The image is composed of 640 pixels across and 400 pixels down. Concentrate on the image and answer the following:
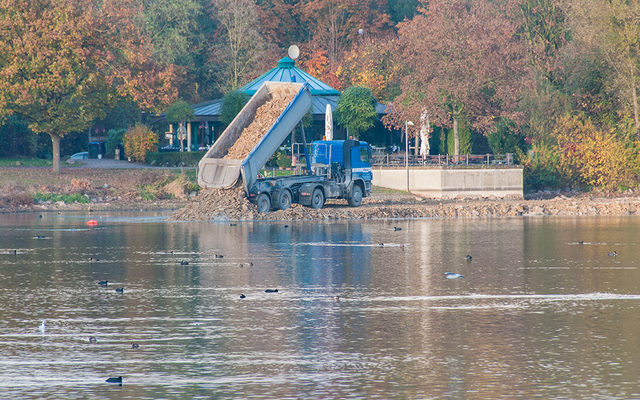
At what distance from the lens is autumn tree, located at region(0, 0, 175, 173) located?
48.8 meters

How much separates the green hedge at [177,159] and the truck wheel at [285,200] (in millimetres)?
20007

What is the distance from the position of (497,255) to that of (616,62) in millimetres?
32064

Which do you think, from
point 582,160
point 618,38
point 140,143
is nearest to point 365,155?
point 582,160

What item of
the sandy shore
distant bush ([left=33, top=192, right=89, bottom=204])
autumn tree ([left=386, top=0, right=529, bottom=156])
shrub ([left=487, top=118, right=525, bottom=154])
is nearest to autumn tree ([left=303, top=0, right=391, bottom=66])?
autumn tree ([left=386, top=0, right=529, bottom=156])

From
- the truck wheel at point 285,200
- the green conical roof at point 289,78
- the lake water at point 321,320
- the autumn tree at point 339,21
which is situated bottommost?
the lake water at point 321,320

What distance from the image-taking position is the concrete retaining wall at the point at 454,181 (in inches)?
1943

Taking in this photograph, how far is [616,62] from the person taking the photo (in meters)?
52.2

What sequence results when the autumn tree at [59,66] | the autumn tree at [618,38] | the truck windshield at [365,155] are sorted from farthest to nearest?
the autumn tree at [618,38]
the autumn tree at [59,66]
the truck windshield at [365,155]

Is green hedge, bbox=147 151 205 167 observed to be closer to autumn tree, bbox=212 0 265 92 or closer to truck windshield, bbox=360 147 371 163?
truck windshield, bbox=360 147 371 163

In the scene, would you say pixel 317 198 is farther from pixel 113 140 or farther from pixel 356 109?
pixel 113 140

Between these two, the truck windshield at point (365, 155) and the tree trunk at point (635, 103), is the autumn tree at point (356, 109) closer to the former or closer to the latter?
the tree trunk at point (635, 103)

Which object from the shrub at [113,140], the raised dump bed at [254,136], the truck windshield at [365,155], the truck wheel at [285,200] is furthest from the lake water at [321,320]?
the shrub at [113,140]

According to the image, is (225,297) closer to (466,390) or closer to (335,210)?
(466,390)

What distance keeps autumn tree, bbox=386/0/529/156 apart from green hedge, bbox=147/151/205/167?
1246 centimetres
